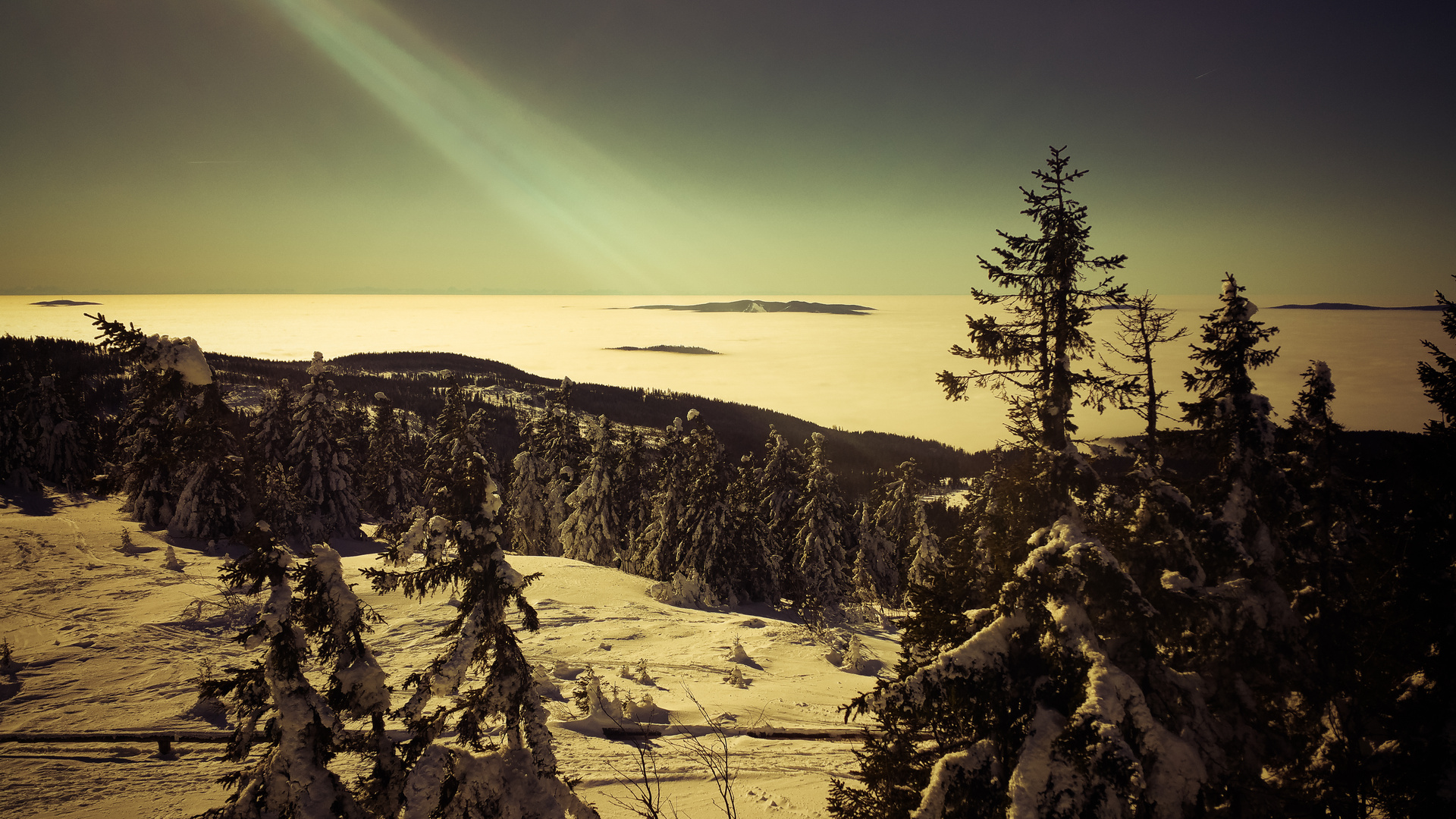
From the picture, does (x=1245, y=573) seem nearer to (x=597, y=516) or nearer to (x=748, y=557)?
(x=748, y=557)

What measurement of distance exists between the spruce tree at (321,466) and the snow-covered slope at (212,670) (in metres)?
10.5

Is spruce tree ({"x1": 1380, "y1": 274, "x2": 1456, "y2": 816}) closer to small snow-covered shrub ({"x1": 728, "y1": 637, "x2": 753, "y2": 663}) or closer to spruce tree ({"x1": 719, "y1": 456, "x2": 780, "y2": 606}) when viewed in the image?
small snow-covered shrub ({"x1": 728, "y1": 637, "x2": 753, "y2": 663})

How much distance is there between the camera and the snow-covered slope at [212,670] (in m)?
12.0

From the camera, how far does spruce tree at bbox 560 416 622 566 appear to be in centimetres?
4188

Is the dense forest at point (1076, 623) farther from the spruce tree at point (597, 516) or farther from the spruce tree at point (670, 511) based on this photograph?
the spruce tree at point (597, 516)

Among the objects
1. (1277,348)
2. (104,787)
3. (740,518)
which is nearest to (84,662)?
(104,787)

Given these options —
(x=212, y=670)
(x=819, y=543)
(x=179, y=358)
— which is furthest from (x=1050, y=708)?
(x=819, y=543)

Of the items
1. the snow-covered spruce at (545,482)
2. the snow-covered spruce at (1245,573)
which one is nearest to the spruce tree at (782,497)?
the snow-covered spruce at (545,482)

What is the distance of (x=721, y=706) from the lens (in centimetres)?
1658

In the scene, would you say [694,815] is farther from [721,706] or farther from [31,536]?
[31,536]

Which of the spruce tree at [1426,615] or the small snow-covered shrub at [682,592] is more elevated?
the spruce tree at [1426,615]

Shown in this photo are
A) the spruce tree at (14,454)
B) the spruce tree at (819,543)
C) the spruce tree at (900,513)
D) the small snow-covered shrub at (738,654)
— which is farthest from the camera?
the spruce tree at (900,513)

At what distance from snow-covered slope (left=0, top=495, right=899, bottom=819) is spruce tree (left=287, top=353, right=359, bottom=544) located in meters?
10.5

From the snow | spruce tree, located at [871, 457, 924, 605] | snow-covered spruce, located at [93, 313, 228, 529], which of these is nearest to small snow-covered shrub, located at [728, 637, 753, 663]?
snow-covered spruce, located at [93, 313, 228, 529]
